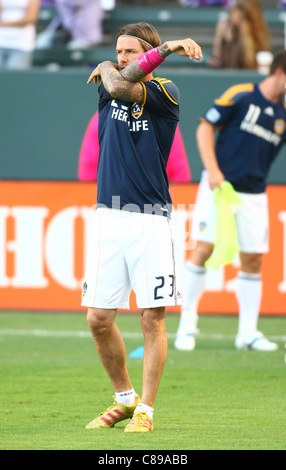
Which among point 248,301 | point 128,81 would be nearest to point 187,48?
point 128,81

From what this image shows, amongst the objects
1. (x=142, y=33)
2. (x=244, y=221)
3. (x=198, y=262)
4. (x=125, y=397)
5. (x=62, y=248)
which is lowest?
(x=62, y=248)

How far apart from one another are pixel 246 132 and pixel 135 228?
10.8 ft

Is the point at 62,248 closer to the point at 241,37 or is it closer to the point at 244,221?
the point at 244,221

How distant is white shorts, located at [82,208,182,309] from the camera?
5.12 m

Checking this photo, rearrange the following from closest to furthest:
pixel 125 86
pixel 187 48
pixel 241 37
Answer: pixel 187 48, pixel 125 86, pixel 241 37

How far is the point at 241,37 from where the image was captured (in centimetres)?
1202

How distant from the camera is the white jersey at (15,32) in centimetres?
1273

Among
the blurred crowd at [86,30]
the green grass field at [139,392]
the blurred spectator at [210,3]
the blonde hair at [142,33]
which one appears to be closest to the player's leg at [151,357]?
the green grass field at [139,392]

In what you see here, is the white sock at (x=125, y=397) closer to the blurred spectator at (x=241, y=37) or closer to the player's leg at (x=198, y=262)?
the player's leg at (x=198, y=262)

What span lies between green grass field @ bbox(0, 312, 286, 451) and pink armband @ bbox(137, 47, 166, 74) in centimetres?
192

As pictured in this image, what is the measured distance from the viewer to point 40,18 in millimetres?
14773

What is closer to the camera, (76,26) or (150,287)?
(150,287)

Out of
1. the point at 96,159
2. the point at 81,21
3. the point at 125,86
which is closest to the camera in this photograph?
the point at 125,86

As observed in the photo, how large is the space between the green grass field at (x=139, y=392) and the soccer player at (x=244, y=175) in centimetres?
33
